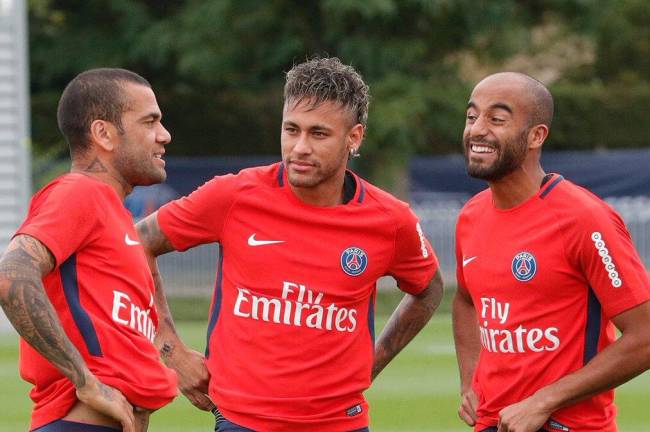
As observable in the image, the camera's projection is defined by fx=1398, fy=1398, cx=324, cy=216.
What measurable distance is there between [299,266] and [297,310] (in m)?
0.19

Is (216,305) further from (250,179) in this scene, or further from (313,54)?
(313,54)

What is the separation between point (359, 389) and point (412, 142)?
71.9 ft

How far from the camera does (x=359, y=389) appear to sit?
5.98 m

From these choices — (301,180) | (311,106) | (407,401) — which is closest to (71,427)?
(301,180)

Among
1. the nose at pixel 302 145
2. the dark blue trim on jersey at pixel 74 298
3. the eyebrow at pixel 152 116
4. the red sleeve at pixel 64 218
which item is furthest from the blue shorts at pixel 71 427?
the nose at pixel 302 145

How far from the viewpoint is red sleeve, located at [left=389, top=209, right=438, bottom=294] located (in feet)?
20.3

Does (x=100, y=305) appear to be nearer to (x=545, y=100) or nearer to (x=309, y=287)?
(x=309, y=287)

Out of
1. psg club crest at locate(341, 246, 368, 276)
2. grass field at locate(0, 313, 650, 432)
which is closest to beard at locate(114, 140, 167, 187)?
psg club crest at locate(341, 246, 368, 276)

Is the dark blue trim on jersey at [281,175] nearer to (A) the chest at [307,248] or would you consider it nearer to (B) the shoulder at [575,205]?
(A) the chest at [307,248]

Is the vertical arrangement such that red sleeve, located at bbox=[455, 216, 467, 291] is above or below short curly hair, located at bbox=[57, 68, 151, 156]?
below

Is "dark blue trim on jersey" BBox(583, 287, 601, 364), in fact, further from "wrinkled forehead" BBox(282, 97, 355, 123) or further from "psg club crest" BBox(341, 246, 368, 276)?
"wrinkled forehead" BBox(282, 97, 355, 123)

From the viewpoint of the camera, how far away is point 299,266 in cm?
593

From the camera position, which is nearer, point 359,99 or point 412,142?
point 359,99

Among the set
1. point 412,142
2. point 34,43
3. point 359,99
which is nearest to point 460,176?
point 412,142
